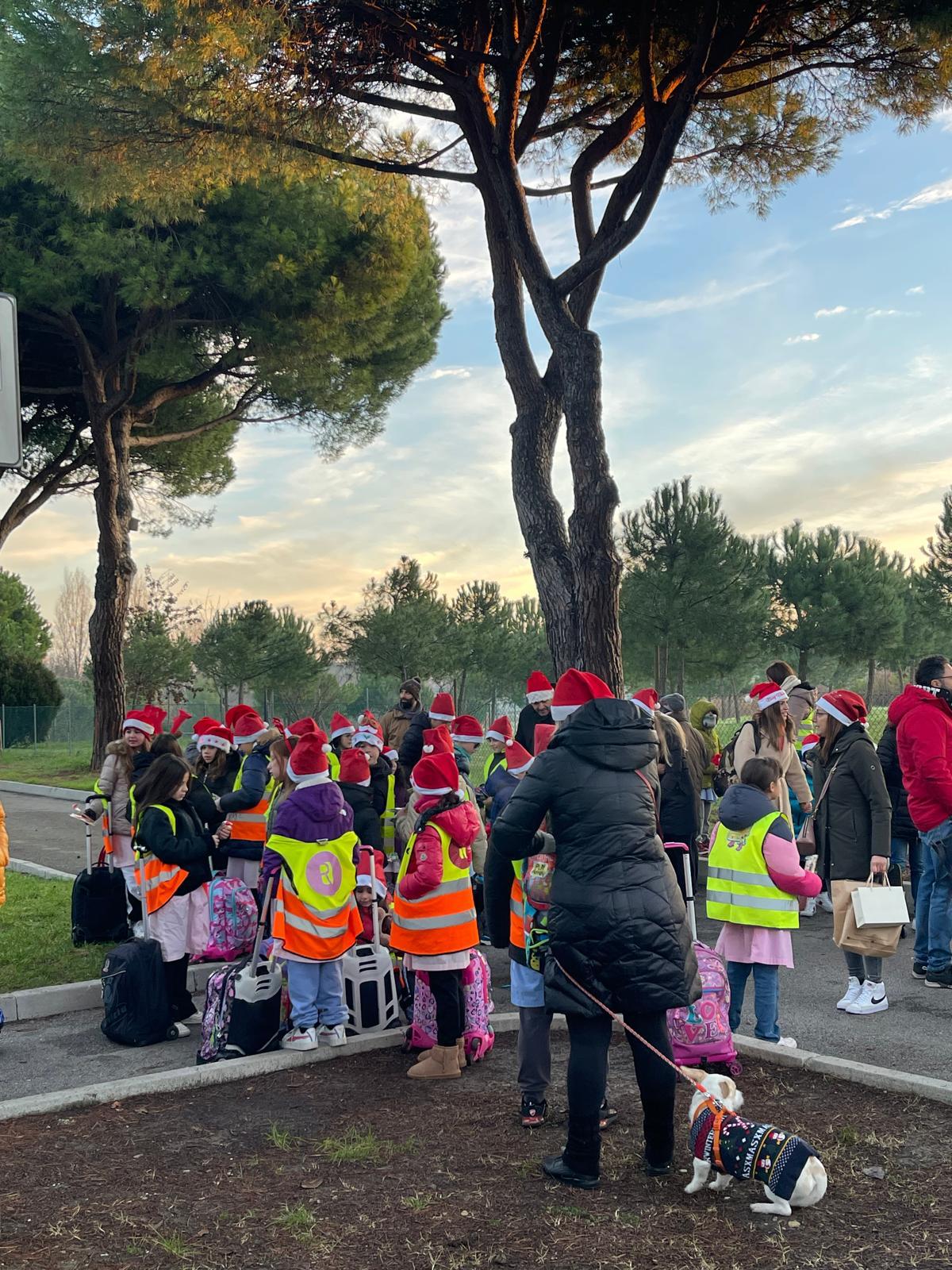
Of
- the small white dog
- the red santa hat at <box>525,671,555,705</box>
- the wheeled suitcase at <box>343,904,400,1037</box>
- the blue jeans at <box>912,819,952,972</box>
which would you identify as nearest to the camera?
the small white dog

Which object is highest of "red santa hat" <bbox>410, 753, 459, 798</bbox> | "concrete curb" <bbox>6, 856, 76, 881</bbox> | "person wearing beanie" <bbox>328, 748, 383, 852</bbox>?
"red santa hat" <bbox>410, 753, 459, 798</bbox>

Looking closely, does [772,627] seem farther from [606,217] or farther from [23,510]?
[606,217]

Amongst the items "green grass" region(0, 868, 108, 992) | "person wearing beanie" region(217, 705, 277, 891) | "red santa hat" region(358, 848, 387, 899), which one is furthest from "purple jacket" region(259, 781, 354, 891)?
"green grass" region(0, 868, 108, 992)

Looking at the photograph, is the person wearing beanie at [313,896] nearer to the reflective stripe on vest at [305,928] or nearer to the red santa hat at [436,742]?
the reflective stripe on vest at [305,928]

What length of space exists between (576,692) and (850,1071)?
235 centimetres

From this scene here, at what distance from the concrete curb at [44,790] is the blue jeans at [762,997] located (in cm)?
1648

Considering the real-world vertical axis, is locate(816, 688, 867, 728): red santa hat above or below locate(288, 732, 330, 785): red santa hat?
above

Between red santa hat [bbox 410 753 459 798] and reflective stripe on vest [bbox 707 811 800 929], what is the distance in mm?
1373

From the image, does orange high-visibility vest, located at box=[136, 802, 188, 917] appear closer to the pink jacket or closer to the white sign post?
the pink jacket

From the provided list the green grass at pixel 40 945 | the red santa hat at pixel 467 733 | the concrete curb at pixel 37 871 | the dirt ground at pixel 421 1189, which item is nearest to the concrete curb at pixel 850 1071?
the dirt ground at pixel 421 1189

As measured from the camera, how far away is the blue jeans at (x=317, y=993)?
5664mm

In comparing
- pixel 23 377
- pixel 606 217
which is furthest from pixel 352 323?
pixel 606 217

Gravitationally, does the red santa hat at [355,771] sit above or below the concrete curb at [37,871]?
above

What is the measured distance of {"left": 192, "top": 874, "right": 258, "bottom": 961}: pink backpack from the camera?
23.7 ft
